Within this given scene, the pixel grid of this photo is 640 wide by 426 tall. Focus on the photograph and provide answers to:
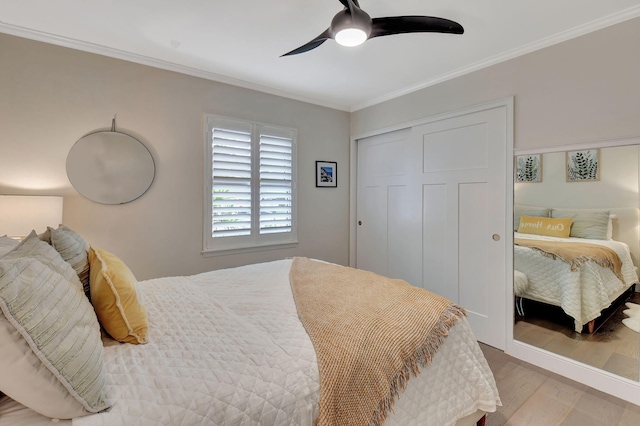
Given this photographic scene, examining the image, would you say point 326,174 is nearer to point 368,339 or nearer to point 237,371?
point 368,339

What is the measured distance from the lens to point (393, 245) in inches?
142

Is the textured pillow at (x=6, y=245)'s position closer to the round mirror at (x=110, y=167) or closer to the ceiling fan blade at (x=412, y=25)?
the round mirror at (x=110, y=167)

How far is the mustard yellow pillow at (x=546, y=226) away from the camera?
2.29 meters

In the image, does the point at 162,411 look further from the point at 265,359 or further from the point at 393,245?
the point at 393,245

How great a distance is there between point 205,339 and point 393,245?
2.73m

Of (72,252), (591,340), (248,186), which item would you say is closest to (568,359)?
(591,340)

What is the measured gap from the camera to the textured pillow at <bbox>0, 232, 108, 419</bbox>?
0.75 meters

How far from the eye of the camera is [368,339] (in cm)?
125

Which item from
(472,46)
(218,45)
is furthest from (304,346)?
(472,46)

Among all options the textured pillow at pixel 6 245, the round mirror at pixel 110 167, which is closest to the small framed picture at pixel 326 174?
the round mirror at pixel 110 167

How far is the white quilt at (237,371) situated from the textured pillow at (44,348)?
0.08m

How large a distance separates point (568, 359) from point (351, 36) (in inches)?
107

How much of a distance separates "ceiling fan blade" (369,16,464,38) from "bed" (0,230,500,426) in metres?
1.59

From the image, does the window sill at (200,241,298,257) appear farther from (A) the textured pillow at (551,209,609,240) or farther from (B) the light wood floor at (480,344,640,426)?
(A) the textured pillow at (551,209,609,240)
